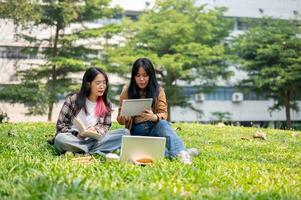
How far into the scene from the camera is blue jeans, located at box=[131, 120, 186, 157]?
3685 millimetres

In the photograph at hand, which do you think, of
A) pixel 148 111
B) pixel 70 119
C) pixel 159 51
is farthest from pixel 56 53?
pixel 148 111

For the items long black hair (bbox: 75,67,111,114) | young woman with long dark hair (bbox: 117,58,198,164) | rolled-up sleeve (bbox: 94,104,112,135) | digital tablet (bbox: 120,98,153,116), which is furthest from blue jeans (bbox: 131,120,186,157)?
long black hair (bbox: 75,67,111,114)

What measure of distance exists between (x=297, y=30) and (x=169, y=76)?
18.2 ft

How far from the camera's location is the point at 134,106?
3838 millimetres

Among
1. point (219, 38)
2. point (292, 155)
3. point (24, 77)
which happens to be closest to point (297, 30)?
Answer: point (219, 38)

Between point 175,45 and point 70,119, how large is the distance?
13464mm

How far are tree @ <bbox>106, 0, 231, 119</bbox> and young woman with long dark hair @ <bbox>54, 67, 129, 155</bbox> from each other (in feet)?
40.2

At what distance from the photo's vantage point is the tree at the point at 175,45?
665 inches

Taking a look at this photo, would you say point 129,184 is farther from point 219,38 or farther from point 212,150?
point 219,38

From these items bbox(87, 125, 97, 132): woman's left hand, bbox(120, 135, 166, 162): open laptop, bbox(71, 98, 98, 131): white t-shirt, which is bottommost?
bbox(120, 135, 166, 162): open laptop

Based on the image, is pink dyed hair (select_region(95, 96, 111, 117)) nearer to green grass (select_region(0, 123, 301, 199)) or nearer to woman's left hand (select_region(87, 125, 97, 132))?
woman's left hand (select_region(87, 125, 97, 132))

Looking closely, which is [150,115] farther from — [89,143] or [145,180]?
[145,180]

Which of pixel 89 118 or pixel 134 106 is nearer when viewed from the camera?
pixel 134 106

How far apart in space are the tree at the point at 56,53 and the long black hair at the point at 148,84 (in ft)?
34.0
